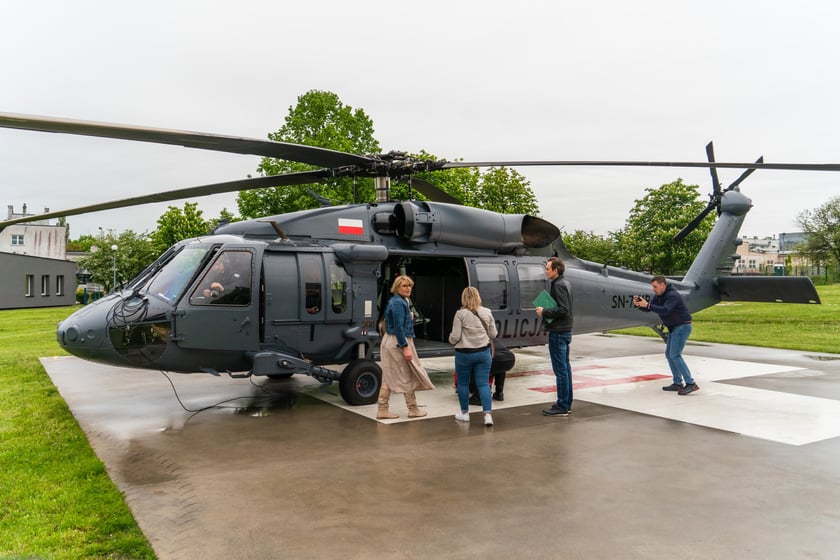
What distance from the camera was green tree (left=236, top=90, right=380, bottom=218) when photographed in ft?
96.8

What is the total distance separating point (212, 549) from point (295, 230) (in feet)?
17.8

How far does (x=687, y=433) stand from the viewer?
22.9ft

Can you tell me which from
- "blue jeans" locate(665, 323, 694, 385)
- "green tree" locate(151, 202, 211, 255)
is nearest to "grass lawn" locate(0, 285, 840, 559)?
→ "blue jeans" locate(665, 323, 694, 385)

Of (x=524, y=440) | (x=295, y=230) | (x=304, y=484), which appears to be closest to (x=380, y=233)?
(x=295, y=230)

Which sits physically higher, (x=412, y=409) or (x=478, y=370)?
(x=478, y=370)

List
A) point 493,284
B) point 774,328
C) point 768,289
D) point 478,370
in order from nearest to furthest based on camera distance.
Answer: point 478,370 < point 493,284 < point 768,289 < point 774,328

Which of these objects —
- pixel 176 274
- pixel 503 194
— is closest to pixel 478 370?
pixel 176 274

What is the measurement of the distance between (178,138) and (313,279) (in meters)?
2.82

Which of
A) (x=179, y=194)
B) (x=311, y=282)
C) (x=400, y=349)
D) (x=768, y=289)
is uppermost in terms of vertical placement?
(x=179, y=194)

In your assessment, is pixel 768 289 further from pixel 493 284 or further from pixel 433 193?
pixel 433 193

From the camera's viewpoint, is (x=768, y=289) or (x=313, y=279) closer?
(x=313, y=279)

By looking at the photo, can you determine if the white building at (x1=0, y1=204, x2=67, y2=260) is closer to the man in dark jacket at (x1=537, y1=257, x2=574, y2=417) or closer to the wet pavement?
the wet pavement

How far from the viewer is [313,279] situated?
8.28 meters

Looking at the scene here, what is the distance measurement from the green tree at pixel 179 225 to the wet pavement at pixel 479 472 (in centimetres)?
3961
